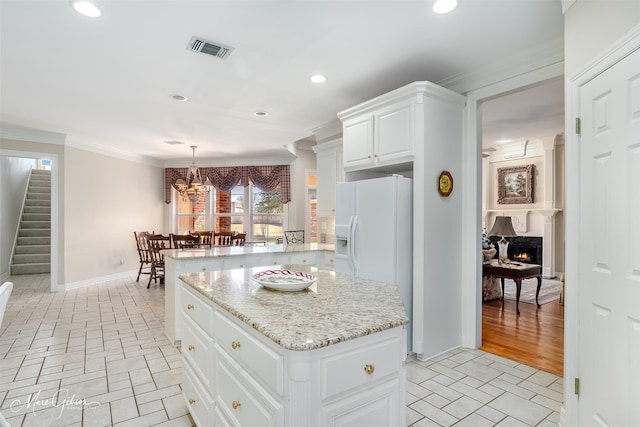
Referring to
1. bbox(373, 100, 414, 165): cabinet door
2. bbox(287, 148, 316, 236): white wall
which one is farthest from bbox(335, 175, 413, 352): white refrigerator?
bbox(287, 148, 316, 236): white wall

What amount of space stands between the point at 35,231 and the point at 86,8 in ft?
25.6

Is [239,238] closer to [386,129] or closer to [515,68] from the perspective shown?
[386,129]

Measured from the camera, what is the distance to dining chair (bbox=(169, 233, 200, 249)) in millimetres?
5641

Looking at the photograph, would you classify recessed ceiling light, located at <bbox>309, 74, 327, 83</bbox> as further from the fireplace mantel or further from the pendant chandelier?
the fireplace mantel

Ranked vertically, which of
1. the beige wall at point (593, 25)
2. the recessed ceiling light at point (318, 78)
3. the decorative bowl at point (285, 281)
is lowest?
the decorative bowl at point (285, 281)

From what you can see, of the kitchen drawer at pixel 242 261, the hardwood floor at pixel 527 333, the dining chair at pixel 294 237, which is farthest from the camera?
the dining chair at pixel 294 237

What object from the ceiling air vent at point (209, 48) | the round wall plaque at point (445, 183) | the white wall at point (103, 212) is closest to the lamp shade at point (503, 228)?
the round wall plaque at point (445, 183)

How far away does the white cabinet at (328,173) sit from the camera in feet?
15.8

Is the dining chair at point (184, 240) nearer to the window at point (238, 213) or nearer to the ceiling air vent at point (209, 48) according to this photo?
the window at point (238, 213)

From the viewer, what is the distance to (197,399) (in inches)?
72.6

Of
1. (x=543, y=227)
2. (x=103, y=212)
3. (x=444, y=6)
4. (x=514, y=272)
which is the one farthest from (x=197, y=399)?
(x=543, y=227)

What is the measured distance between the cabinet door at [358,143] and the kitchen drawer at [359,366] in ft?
7.63

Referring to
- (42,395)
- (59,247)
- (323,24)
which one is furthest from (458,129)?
(59,247)

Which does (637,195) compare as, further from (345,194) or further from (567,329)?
(345,194)
